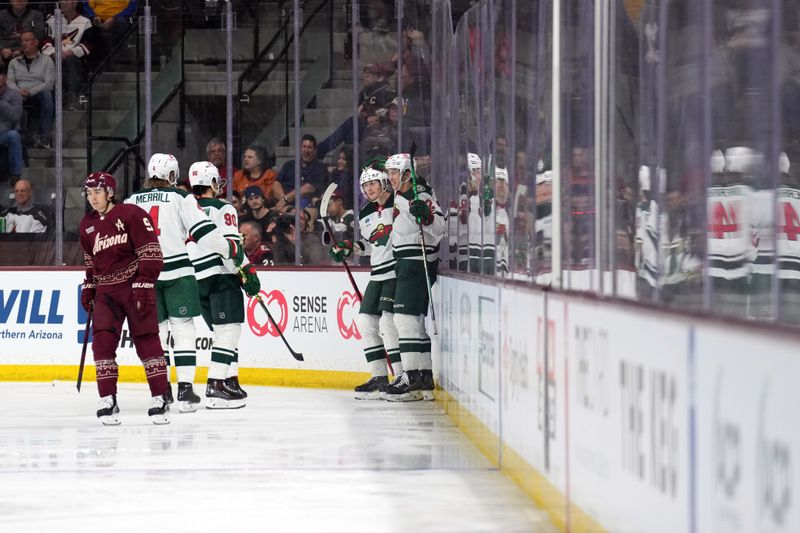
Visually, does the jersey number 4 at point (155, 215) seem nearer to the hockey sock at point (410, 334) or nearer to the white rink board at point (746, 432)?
the hockey sock at point (410, 334)

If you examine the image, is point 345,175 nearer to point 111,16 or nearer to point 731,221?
point 111,16

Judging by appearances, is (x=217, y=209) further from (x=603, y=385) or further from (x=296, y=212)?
(x=603, y=385)

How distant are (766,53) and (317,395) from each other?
Result: 5.72 metres

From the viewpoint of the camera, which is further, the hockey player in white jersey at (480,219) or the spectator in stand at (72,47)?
the spectator in stand at (72,47)

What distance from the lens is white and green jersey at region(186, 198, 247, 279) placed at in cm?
743

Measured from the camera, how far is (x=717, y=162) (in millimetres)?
3055

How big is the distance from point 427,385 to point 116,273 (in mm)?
2080

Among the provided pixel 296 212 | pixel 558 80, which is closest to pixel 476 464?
pixel 558 80

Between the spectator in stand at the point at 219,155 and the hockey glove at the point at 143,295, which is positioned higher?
the spectator in stand at the point at 219,155

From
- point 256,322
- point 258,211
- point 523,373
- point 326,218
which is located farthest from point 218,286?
point 523,373

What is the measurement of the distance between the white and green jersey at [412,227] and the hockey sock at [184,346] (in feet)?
4.19

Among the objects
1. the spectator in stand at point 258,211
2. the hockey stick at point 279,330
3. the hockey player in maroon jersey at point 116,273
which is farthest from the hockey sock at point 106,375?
the spectator in stand at point 258,211

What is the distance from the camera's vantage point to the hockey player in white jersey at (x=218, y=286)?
7473 millimetres

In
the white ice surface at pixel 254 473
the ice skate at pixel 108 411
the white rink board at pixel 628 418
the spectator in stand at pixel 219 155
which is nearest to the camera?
the white rink board at pixel 628 418
